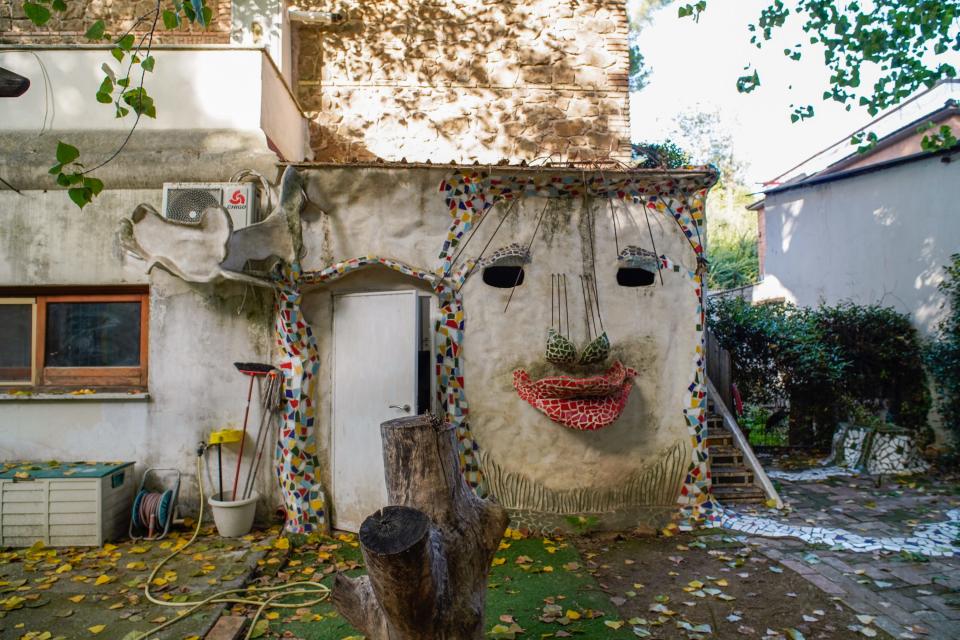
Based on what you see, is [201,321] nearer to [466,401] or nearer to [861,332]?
[466,401]

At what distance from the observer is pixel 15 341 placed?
585 cm

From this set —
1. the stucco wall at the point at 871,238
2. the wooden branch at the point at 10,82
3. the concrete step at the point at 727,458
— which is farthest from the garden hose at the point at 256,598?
the stucco wall at the point at 871,238

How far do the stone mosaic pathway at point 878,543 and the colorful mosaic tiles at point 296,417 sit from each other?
388cm

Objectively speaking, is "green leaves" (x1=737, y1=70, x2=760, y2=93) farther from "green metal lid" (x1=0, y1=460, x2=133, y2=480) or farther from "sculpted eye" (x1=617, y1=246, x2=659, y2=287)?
"green metal lid" (x1=0, y1=460, x2=133, y2=480)

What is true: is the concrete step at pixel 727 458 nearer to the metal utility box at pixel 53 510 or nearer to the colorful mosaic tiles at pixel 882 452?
the colorful mosaic tiles at pixel 882 452

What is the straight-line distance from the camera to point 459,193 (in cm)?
566

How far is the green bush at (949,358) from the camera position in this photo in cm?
804

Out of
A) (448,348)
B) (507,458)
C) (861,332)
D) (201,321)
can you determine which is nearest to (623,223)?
(448,348)

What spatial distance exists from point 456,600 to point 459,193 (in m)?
3.94

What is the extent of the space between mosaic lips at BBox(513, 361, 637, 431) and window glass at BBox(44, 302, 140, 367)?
387 cm

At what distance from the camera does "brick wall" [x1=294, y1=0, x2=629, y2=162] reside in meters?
7.87

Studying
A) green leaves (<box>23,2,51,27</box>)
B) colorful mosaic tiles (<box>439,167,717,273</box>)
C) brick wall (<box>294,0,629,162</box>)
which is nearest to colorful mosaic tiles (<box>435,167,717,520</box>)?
colorful mosaic tiles (<box>439,167,717,273</box>)

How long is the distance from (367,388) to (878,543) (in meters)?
4.67

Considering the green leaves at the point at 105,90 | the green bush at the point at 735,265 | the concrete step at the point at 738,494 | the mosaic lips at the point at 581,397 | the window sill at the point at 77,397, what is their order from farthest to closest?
the green bush at the point at 735,265
the concrete step at the point at 738,494
the window sill at the point at 77,397
the mosaic lips at the point at 581,397
the green leaves at the point at 105,90
